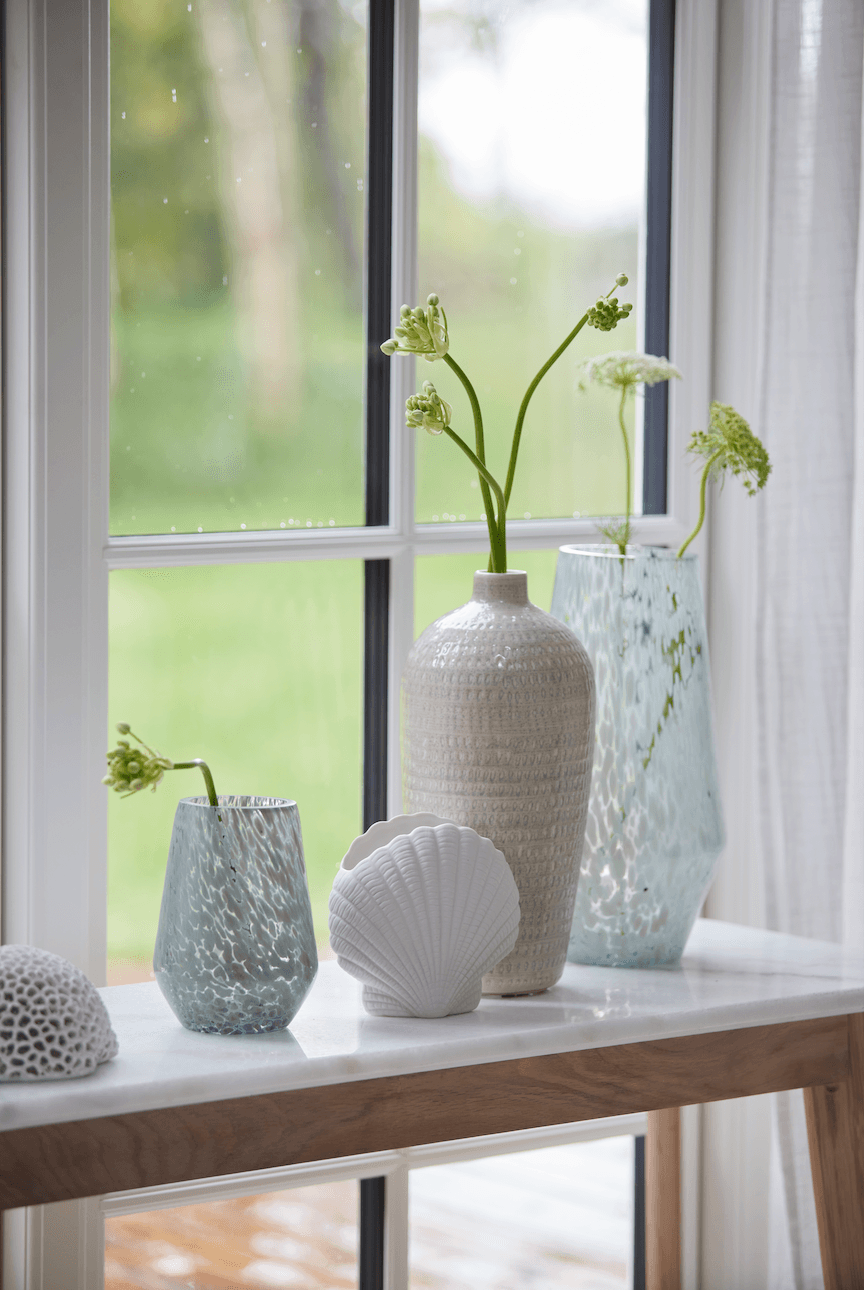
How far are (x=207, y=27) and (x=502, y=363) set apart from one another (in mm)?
469

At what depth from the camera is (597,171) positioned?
1.76 meters

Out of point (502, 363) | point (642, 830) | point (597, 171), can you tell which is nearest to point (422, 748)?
point (642, 830)

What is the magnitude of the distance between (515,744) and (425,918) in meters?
0.17

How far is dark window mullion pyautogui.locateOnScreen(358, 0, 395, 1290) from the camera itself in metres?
1.59

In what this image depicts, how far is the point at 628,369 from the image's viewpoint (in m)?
1.54

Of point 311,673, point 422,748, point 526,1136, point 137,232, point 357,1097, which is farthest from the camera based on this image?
point 526,1136

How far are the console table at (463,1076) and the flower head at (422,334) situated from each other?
1.87ft

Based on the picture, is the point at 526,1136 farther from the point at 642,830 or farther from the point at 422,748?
the point at 422,748

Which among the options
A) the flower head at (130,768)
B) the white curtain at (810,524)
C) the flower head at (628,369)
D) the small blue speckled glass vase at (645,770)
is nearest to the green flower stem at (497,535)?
the small blue speckled glass vase at (645,770)

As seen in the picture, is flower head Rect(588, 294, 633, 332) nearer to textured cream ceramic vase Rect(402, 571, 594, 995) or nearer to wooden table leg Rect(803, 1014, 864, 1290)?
textured cream ceramic vase Rect(402, 571, 594, 995)

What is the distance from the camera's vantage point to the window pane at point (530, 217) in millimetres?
1643

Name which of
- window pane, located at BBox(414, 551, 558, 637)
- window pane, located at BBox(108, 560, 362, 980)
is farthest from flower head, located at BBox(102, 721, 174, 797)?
window pane, located at BBox(414, 551, 558, 637)

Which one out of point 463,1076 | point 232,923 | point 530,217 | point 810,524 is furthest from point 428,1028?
point 530,217

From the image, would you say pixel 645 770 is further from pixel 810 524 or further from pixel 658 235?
pixel 658 235
